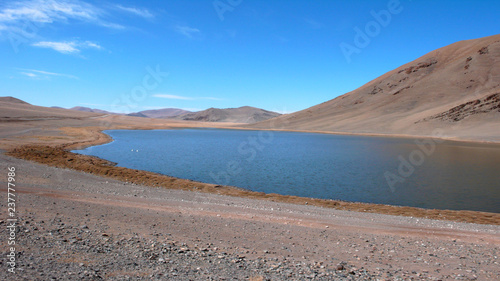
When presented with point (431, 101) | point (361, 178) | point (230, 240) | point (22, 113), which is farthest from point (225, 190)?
point (431, 101)

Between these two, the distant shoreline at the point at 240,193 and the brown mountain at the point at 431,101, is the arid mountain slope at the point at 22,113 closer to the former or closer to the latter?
the distant shoreline at the point at 240,193

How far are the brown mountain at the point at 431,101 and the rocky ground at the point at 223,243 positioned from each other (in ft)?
227

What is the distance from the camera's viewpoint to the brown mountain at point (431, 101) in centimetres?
7969

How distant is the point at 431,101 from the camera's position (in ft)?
337

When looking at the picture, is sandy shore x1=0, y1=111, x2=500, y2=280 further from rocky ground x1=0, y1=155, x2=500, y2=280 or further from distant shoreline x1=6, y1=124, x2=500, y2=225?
distant shoreline x1=6, y1=124, x2=500, y2=225

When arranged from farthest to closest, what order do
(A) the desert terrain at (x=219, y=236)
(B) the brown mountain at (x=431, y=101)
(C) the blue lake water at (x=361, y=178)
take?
1. (B) the brown mountain at (x=431, y=101)
2. (C) the blue lake water at (x=361, y=178)
3. (A) the desert terrain at (x=219, y=236)

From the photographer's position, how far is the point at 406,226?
10.5m

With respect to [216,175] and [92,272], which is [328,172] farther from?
[92,272]

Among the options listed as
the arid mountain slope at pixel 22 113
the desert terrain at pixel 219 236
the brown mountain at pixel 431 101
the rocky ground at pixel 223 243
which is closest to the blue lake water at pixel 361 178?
the desert terrain at pixel 219 236

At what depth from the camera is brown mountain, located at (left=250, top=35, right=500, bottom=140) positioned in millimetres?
79688

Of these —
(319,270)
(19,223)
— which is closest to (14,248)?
(19,223)

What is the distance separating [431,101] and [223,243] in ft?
372

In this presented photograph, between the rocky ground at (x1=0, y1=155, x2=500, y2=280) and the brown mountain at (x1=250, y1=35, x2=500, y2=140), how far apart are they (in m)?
69.3

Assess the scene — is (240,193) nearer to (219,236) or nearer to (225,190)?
(225,190)
